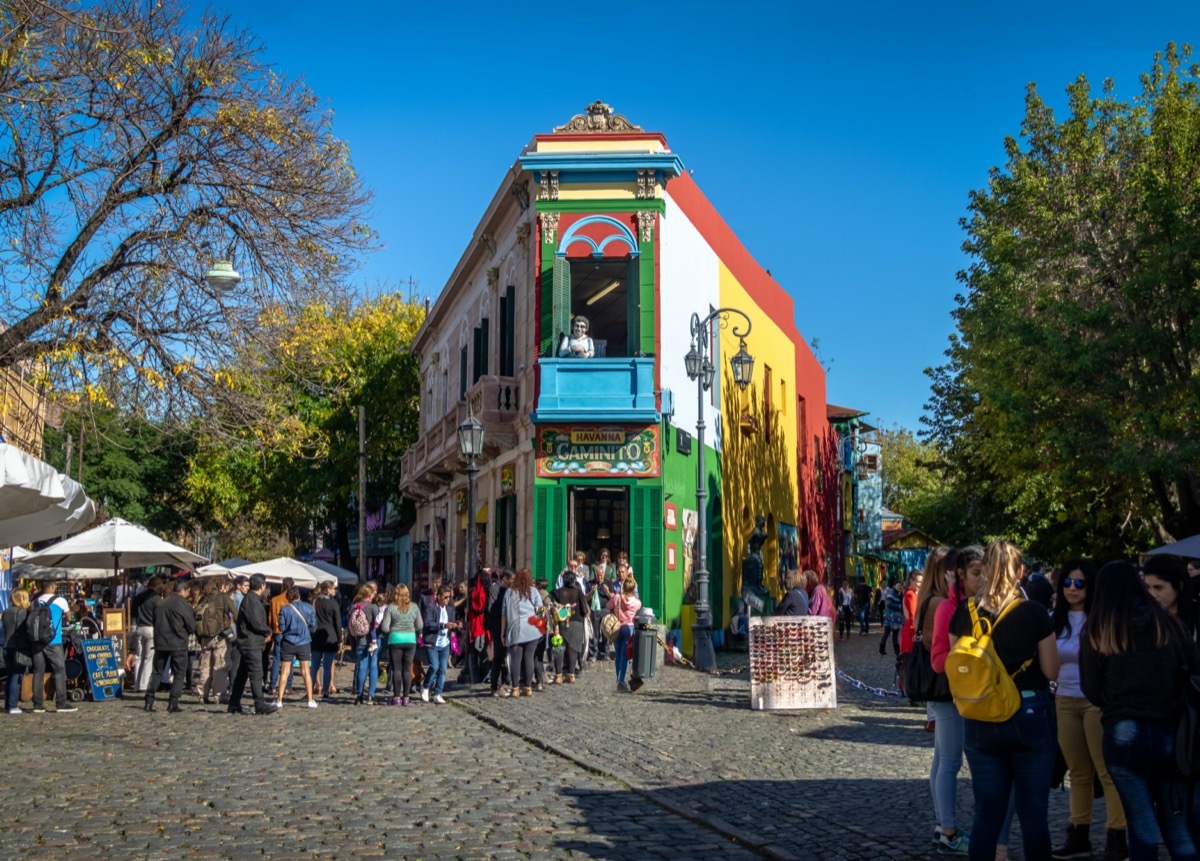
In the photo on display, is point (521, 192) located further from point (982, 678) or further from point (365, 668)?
point (982, 678)

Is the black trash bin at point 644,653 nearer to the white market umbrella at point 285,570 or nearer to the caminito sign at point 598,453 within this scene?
the caminito sign at point 598,453

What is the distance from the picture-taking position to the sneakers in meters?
7.14

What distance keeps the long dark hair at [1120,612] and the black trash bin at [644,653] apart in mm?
Result: 11037

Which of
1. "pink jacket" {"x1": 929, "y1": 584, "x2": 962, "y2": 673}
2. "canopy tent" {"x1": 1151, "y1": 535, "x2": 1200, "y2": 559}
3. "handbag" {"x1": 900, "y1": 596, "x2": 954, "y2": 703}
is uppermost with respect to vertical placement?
"canopy tent" {"x1": 1151, "y1": 535, "x2": 1200, "y2": 559}

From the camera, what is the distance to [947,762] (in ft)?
23.8

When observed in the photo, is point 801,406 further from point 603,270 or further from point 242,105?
point 242,105

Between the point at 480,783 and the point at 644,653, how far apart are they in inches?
281

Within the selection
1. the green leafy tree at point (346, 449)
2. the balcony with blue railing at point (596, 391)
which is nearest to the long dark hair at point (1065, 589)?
the balcony with blue railing at point (596, 391)

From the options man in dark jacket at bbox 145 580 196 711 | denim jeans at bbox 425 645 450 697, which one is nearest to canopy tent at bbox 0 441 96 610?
man in dark jacket at bbox 145 580 196 711

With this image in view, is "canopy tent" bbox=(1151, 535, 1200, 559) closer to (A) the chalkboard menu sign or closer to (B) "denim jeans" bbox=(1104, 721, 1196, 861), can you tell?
(B) "denim jeans" bbox=(1104, 721, 1196, 861)

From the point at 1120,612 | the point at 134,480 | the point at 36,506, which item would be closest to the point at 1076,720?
the point at 1120,612

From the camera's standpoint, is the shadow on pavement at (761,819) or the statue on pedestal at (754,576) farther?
the statue on pedestal at (754,576)

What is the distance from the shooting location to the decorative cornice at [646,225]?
75.5 feet

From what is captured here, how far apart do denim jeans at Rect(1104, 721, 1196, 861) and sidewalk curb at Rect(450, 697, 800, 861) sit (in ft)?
6.39
